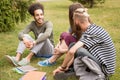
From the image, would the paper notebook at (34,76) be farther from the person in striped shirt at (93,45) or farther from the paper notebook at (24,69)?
the person in striped shirt at (93,45)

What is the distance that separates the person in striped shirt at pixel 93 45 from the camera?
14.7 feet

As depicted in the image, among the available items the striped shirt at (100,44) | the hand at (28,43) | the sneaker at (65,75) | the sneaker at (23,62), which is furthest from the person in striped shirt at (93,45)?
the sneaker at (23,62)

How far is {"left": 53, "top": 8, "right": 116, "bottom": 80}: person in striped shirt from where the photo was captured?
14.7ft

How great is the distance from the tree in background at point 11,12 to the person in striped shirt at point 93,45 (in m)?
5.38

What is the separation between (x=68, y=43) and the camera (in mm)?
5270

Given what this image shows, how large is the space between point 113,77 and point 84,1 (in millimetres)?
13279

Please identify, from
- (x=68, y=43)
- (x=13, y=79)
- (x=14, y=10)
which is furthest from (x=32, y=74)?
(x=14, y=10)

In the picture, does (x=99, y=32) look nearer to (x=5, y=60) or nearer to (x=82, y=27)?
(x=82, y=27)

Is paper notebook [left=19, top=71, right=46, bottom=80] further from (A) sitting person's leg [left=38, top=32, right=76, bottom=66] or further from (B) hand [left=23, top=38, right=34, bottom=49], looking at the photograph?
(B) hand [left=23, top=38, right=34, bottom=49]

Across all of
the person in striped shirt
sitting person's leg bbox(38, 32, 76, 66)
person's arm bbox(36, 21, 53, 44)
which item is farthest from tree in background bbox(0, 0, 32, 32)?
Result: the person in striped shirt

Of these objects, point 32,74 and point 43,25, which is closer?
point 32,74

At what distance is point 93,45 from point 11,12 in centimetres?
576

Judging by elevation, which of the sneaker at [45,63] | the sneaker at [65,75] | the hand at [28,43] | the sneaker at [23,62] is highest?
the hand at [28,43]

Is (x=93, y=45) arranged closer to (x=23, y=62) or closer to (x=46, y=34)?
(x=46, y=34)
